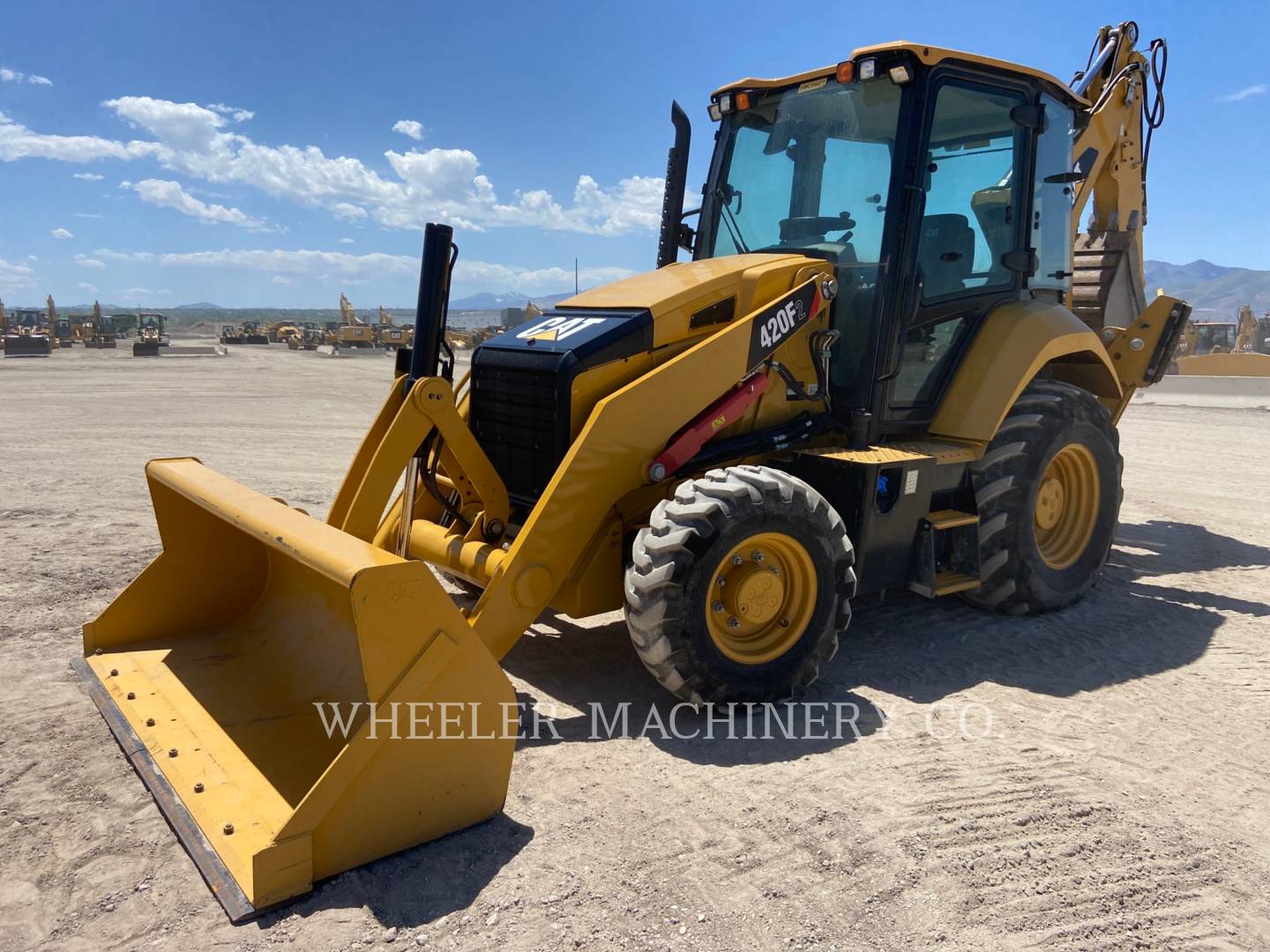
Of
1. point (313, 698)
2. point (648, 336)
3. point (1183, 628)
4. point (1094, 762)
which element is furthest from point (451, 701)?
point (1183, 628)

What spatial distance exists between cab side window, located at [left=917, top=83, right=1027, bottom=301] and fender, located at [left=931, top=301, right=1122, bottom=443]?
0.25m

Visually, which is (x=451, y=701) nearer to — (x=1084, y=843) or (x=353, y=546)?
(x=353, y=546)

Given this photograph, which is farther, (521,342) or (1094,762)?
(521,342)

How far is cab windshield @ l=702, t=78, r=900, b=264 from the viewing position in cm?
487

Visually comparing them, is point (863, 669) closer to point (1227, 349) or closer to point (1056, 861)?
point (1056, 861)

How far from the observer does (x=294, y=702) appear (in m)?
3.76

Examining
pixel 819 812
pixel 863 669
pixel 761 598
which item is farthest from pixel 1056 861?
pixel 863 669

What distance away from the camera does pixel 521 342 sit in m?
4.52

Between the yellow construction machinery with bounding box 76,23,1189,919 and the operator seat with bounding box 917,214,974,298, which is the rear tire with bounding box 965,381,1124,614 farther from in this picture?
the operator seat with bounding box 917,214,974,298

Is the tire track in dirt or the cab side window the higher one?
the cab side window

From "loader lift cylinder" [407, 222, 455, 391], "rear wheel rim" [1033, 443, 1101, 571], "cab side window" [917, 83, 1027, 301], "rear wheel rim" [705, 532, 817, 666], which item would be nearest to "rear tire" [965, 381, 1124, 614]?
"rear wheel rim" [1033, 443, 1101, 571]

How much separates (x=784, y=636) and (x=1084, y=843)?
1.45m

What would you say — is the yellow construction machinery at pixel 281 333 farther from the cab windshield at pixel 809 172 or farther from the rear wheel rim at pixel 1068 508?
the rear wheel rim at pixel 1068 508

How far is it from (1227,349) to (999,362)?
36.2 metres
